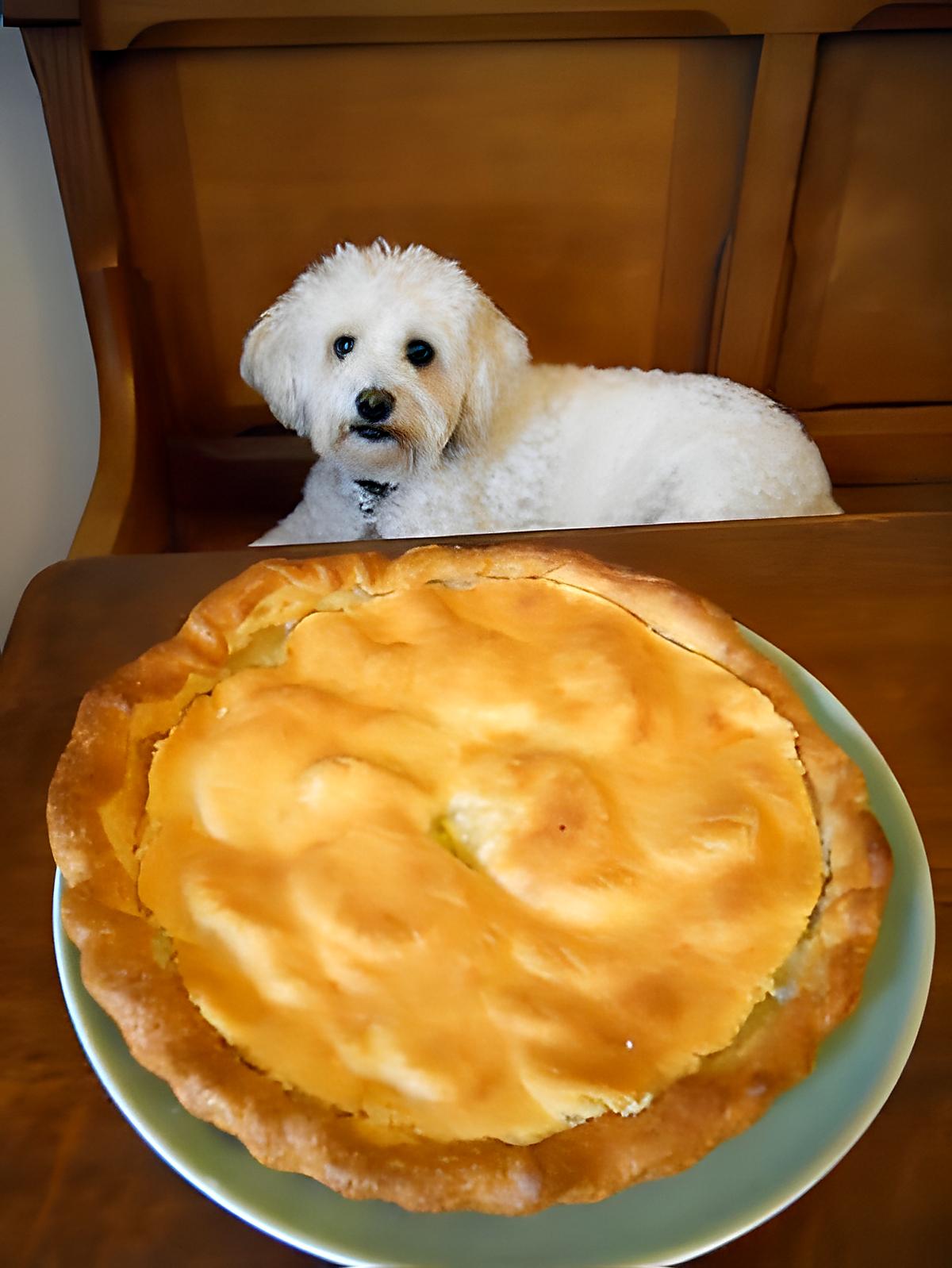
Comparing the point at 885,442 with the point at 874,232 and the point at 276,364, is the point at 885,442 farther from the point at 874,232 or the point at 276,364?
the point at 276,364

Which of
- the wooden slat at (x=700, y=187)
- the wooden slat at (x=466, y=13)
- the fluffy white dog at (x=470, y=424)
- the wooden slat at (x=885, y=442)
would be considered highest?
the wooden slat at (x=466, y=13)

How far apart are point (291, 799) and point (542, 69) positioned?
1.15m

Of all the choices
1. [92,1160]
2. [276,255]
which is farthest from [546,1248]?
[276,255]

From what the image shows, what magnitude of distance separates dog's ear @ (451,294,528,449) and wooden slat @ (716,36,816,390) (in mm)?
392

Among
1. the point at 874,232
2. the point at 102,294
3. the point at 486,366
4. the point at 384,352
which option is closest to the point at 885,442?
the point at 874,232

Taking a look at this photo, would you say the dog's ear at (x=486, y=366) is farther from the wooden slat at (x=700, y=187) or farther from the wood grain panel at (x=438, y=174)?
the wooden slat at (x=700, y=187)

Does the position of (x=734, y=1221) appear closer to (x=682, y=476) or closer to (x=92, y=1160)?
(x=92, y=1160)

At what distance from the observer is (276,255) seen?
1.40 m

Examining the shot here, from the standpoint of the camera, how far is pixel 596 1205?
46 centimetres

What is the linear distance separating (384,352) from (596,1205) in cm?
105

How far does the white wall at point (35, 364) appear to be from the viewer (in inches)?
53.9

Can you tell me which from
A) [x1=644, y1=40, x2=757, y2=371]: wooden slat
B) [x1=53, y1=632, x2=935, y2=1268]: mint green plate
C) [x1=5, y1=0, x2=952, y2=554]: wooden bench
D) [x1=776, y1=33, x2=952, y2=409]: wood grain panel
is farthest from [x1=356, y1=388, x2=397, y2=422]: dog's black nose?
[x1=53, y1=632, x2=935, y2=1268]: mint green plate

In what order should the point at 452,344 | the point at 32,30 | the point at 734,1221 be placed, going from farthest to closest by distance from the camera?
the point at 452,344 → the point at 32,30 → the point at 734,1221

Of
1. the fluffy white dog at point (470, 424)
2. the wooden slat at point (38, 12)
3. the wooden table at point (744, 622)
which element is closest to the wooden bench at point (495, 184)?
the wooden slat at point (38, 12)
